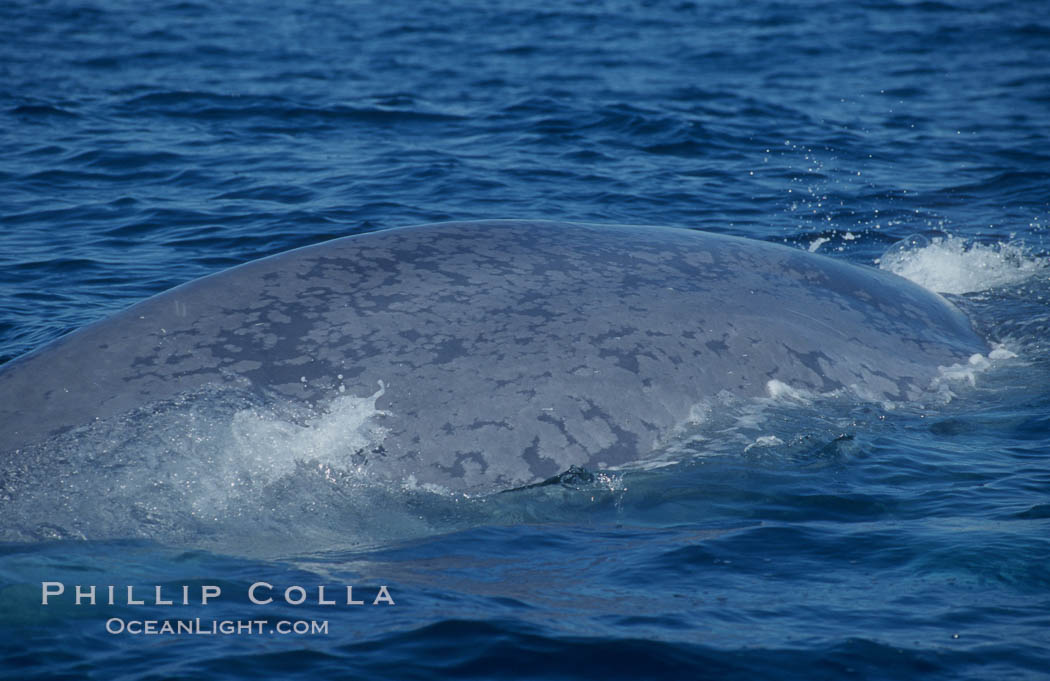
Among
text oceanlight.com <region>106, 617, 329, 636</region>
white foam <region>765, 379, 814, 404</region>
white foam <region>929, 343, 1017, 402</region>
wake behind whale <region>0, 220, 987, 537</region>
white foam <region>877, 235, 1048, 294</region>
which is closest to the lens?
text oceanlight.com <region>106, 617, 329, 636</region>

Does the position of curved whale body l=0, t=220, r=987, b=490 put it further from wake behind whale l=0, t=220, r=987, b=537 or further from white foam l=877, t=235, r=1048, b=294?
white foam l=877, t=235, r=1048, b=294

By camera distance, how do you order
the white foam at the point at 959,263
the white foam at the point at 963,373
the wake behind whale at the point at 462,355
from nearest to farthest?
the wake behind whale at the point at 462,355 → the white foam at the point at 963,373 → the white foam at the point at 959,263

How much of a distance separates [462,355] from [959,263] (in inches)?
286

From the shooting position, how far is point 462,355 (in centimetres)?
612

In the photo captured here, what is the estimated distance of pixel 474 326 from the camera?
20.5 feet

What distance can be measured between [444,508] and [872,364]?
9.02 feet

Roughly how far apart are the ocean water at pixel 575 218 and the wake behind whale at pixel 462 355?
0.18 meters

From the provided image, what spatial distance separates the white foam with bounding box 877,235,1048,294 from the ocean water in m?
0.07

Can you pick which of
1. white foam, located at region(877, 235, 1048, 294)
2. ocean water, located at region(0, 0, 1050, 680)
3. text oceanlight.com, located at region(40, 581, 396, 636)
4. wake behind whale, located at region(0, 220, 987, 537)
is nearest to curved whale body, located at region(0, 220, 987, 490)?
wake behind whale, located at region(0, 220, 987, 537)

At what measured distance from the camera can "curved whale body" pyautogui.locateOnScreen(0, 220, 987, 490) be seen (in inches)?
230

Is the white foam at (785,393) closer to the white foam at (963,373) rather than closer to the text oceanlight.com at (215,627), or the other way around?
the white foam at (963,373)

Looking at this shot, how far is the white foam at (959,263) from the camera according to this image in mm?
10812

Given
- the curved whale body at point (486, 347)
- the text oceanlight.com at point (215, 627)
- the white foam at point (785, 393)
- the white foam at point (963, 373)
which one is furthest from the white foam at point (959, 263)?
the text oceanlight.com at point (215, 627)

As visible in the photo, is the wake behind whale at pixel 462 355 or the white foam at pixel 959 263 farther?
the white foam at pixel 959 263
